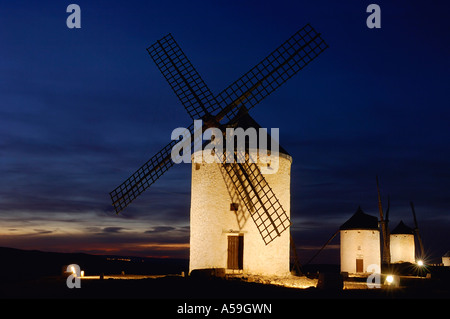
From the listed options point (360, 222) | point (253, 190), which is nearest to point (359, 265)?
point (360, 222)

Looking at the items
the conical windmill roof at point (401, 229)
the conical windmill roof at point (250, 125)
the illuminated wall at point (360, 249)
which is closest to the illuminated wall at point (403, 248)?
the conical windmill roof at point (401, 229)

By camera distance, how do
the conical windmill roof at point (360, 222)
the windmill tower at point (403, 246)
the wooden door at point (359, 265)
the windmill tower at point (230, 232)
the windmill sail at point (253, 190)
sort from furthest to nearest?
Result: the windmill tower at point (403, 246) < the conical windmill roof at point (360, 222) < the wooden door at point (359, 265) < the windmill tower at point (230, 232) < the windmill sail at point (253, 190)

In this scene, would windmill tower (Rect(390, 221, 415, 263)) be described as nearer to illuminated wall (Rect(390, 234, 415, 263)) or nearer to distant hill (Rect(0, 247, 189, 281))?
illuminated wall (Rect(390, 234, 415, 263))

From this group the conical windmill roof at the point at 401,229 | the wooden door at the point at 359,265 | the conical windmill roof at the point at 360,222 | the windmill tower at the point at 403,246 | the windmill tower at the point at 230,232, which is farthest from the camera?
the conical windmill roof at the point at 401,229

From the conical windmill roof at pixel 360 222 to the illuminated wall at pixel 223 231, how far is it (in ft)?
54.3

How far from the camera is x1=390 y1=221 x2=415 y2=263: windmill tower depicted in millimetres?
45250

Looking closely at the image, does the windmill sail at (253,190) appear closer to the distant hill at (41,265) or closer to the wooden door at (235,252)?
the wooden door at (235,252)

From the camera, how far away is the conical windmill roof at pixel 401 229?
151 feet

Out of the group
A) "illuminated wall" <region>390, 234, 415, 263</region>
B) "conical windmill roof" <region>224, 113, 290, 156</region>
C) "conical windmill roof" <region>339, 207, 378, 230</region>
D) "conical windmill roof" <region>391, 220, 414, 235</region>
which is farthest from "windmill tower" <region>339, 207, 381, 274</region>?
"conical windmill roof" <region>224, 113, 290, 156</region>

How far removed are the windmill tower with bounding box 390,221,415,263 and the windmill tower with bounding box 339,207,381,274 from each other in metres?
12.1

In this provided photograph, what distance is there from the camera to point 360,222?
3484 centimetres
